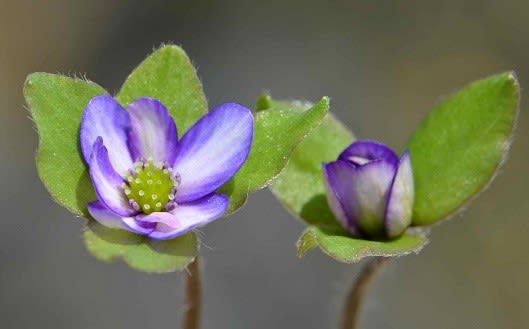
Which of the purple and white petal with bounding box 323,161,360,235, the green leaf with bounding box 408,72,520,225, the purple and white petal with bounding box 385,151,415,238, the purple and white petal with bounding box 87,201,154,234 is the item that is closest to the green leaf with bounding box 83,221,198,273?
the purple and white petal with bounding box 87,201,154,234

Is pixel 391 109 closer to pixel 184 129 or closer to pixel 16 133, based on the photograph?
pixel 16 133

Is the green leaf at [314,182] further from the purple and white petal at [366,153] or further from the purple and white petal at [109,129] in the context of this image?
the purple and white petal at [109,129]

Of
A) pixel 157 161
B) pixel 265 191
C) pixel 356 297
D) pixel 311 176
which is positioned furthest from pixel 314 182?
pixel 265 191

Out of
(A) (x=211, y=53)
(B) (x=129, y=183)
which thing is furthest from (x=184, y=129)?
(A) (x=211, y=53)

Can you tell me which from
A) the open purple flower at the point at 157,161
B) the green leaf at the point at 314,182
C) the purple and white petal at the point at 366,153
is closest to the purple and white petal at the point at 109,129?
the open purple flower at the point at 157,161

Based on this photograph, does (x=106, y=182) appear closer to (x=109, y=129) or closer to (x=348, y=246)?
(x=109, y=129)

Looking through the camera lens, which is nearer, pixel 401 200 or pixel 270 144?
pixel 270 144
